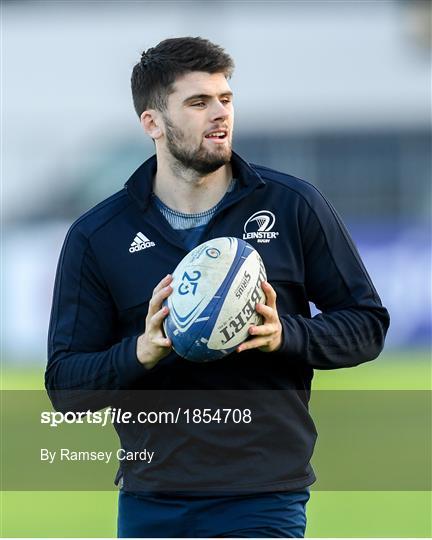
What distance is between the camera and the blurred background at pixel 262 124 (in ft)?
52.5

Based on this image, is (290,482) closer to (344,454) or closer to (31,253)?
(344,454)

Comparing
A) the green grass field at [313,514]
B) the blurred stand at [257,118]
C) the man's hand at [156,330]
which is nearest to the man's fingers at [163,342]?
the man's hand at [156,330]

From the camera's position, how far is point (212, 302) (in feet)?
13.9

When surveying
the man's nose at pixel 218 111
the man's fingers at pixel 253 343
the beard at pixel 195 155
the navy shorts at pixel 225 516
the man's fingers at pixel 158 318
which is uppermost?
the man's nose at pixel 218 111

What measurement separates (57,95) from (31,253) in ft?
31.5

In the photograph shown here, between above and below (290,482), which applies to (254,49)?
above

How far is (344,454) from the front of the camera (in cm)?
941

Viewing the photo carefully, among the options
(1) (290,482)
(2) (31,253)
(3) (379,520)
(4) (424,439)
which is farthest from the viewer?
(2) (31,253)

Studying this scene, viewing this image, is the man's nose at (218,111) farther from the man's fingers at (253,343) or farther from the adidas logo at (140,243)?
the man's fingers at (253,343)

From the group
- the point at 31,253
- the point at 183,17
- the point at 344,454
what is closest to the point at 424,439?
the point at 344,454

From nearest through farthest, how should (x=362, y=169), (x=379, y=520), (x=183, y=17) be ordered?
(x=379, y=520) < (x=362, y=169) < (x=183, y=17)

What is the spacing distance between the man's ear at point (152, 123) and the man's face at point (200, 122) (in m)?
0.10

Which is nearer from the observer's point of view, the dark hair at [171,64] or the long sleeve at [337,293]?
the long sleeve at [337,293]

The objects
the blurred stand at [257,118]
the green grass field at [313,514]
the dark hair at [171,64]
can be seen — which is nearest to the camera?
the dark hair at [171,64]
